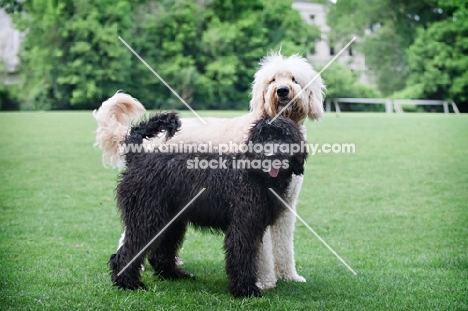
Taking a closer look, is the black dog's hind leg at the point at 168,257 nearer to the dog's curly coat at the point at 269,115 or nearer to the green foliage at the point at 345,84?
the dog's curly coat at the point at 269,115

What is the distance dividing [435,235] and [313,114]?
2877 mm

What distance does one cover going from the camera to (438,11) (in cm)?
554

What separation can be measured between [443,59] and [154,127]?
330 centimetres

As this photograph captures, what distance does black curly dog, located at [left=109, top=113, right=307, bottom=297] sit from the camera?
13.1 ft

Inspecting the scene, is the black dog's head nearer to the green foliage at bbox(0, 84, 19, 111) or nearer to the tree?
the green foliage at bbox(0, 84, 19, 111)

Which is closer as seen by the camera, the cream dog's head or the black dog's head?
the black dog's head

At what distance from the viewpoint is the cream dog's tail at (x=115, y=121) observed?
4785mm

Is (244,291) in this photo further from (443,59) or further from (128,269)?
(443,59)

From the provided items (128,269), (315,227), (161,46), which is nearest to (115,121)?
(128,269)

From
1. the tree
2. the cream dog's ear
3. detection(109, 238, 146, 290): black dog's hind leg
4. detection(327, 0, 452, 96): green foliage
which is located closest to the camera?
detection(109, 238, 146, 290): black dog's hind leg

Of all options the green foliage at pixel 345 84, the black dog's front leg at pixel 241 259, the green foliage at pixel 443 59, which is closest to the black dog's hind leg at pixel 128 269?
the black dog's front leg at pixel 241 259

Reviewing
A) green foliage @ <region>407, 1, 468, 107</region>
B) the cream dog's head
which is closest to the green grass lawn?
green foliage @ <region>407, 1, 468, 107</region>

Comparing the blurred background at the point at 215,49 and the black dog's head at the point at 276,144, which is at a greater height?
the blurred background at the point at 215,49

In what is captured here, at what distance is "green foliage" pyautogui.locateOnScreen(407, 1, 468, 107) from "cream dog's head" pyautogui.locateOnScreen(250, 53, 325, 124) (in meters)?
1.48
